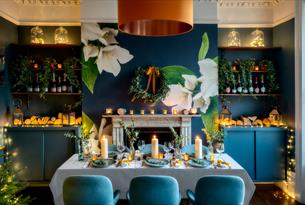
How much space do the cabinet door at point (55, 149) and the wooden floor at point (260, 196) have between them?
32 cm

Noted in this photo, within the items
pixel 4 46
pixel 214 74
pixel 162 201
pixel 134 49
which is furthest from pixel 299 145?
pixel 4 46

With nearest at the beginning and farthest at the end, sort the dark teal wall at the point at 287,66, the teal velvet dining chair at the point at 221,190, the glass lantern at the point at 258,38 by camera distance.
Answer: the teal velvet dining chair at the point at 221,190 < the dark teal wall at the point at 287,66 < the glass lantern at the point at 258,38

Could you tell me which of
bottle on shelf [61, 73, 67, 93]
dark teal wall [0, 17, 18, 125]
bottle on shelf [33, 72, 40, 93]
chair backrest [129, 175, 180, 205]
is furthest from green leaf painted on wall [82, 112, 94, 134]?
chair backrest [129, 175, 180, 205]

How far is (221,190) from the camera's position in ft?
8.75

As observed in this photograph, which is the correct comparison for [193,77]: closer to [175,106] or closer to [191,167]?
[175,106]

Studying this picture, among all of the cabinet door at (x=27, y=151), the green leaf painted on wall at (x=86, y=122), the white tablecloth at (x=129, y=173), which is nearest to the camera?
Answer: the white tablecloth at (x=129, y=173)

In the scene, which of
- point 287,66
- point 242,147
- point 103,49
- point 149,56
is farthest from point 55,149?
point 287,66

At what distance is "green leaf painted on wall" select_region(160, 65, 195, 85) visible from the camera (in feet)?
17.2

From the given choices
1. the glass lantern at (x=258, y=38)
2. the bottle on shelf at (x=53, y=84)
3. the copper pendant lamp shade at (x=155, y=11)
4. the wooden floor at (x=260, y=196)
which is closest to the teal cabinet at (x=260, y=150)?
the wooden floor at (x=260, y=196)

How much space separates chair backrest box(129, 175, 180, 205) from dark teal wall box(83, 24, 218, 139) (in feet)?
8.74

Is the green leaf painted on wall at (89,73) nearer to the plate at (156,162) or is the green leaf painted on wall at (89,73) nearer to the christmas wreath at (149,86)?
the christmas wreath at (149,86)

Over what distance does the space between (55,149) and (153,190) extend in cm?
290

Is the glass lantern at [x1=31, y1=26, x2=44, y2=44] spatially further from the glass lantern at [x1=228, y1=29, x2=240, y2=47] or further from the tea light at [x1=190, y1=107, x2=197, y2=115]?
the glass lantern at [x1=228, y1=29, x2=240, y2=47]

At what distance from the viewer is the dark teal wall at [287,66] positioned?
4734 mm
